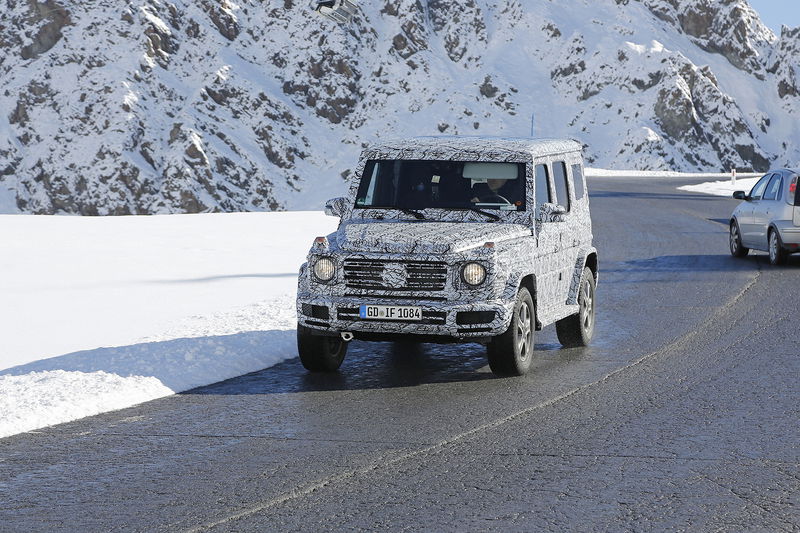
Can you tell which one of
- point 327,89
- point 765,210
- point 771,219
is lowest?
point 771,219

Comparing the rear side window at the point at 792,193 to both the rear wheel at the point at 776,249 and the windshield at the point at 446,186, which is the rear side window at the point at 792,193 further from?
the windshield at the point at 446,186

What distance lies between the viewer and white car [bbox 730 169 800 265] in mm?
18422

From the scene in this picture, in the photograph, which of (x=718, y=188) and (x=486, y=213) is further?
(x=718, y=188)

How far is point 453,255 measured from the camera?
9.04 metres

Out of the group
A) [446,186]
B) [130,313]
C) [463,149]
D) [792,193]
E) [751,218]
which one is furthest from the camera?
[751,218]

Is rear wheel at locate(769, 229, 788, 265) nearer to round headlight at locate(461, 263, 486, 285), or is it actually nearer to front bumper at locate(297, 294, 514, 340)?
front bumper at locate(297, 294, 514, 340)

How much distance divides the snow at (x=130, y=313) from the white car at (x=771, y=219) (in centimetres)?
747

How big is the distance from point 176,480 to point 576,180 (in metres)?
6.26

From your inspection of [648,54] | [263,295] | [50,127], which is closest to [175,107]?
[50,127]

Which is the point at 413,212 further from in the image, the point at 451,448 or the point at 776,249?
the point at 776,249

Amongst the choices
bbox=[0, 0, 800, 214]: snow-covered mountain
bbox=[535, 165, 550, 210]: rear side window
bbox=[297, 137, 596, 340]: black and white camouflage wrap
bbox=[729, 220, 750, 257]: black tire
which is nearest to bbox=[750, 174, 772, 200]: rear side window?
bbox=[729, 220, 750, 257]: black tire

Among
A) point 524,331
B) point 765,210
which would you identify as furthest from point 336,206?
point 765,210

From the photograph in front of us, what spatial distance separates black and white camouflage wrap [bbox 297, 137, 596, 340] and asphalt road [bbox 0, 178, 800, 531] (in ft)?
1.71

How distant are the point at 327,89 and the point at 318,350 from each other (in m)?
165
